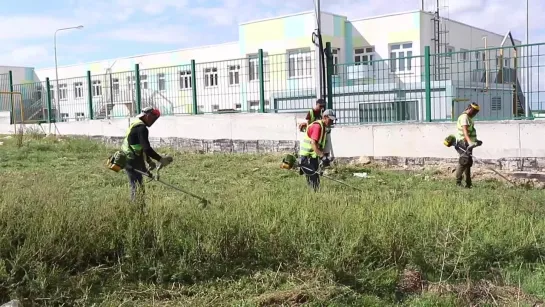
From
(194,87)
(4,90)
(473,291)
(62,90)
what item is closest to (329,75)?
(194,87)

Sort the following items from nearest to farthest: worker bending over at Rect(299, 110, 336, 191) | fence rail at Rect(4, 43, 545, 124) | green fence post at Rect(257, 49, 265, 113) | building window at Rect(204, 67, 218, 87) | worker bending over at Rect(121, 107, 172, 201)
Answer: worker bending over at Rect(121, 107, 172, 201)
worker bending over at Rect(299, 110, 336, 191)
fence rail at Rect(4, 43, 545, 124)
green fence post at Rect(257, 49, 265, 113)
building window at Rect(204, 67, 218, 87)

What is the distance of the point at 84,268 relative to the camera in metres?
4.61

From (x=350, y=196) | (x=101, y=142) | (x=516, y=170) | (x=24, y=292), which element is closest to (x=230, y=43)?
(x=101, y=142)

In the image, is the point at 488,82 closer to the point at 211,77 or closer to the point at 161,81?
the point at 211,77

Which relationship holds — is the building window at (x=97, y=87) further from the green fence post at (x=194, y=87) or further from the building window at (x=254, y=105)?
the building window at (x=254, y=105)

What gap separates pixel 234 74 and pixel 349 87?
155 inches

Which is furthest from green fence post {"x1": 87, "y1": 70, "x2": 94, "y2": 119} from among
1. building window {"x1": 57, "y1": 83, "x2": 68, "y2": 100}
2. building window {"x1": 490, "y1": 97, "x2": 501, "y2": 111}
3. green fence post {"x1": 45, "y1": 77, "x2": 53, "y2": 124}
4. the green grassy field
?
the green grassy field

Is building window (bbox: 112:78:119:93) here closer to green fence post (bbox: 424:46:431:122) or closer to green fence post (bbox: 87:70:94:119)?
green fence post (bbox: 87:70:94:119)

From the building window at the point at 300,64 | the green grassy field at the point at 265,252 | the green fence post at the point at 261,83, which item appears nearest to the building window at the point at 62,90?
the green fence post at the point at 261,83

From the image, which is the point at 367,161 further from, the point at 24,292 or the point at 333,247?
the point at 24,292

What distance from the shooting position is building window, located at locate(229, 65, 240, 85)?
630 inches

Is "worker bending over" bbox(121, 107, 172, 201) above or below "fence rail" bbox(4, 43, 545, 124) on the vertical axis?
below

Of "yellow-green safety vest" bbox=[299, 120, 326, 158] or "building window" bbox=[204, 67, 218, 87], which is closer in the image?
"yellow-green safety vest" bbox=[299, 120, 326, 158]

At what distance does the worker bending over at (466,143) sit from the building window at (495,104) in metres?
2.04
